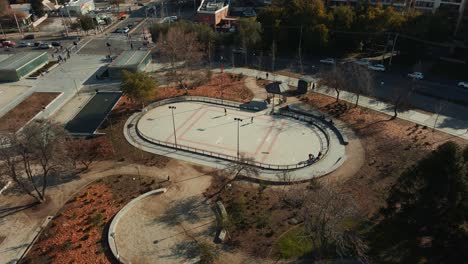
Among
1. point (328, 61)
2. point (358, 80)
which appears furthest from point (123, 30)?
point (358, 80)

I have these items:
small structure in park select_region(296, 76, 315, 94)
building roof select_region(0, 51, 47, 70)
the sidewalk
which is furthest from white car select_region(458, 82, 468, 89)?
building roof select_region(0, 51, 47, 70)

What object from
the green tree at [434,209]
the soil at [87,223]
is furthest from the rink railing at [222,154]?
the green tree at [434,209]

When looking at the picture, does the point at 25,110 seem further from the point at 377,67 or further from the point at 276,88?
the point at 377,67

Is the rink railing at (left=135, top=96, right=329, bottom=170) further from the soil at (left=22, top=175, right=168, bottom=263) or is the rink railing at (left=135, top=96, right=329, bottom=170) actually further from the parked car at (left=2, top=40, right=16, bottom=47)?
the parked car at (left=2, top=40, right=16, bottom=47)

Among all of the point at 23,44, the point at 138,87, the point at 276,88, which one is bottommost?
the point at 276,88

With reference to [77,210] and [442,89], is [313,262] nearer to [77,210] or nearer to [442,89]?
[77,210]

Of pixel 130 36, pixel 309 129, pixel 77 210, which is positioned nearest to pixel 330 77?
pixel 309 129

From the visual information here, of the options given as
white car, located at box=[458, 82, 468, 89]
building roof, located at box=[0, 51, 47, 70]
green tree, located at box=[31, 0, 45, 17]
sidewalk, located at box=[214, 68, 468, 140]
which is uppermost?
green tree, located at box=[31, 0, 45, 17]

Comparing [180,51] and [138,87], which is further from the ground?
[180,51]

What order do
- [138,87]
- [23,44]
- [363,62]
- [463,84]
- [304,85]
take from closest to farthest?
[138,87] → [304,85] → [463,84] → [363,62] → [23,44]
